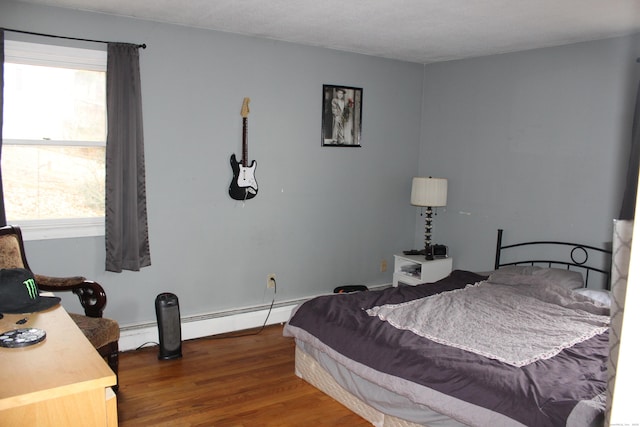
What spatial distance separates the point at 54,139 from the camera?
3561 millimetres

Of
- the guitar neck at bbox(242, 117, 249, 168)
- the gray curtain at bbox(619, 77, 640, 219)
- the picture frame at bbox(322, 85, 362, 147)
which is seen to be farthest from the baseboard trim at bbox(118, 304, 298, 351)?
the gray curtain at bbox(619, 77, 640, 219)

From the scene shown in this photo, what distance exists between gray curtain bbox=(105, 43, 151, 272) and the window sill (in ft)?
0.33

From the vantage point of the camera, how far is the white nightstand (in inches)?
185

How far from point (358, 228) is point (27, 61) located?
2.98 metres

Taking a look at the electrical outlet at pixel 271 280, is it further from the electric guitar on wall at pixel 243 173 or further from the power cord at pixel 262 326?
the electric guitar on wall at pixel 243 173

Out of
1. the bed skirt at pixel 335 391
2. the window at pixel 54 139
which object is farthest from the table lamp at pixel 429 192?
the window at pixel 54 139

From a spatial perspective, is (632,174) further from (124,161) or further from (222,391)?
(124,161)

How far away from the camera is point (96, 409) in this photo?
163cm

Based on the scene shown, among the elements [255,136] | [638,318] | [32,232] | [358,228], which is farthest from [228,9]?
[638,318]

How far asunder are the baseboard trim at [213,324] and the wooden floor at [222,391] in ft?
0.27

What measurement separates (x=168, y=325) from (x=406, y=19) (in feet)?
8.63

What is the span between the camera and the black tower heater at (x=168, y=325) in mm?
3643

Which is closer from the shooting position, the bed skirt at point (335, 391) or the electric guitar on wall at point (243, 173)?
the bed skirt at point (335, 391)

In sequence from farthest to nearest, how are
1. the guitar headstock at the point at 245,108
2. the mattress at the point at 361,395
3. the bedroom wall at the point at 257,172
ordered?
the guitar headstock at the point at 245,108
the bedroom wall at the point at 257,172
the mattress at the point at 361,395
